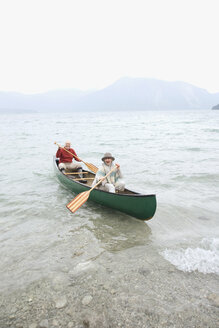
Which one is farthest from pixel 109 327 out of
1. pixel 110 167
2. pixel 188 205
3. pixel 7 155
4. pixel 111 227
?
pixel 7 155

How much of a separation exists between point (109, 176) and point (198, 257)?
3.51 metres

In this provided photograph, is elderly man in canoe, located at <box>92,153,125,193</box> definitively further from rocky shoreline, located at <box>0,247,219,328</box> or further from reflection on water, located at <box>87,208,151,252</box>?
rocky shoreline, located at <box>0,247,219,328</box>

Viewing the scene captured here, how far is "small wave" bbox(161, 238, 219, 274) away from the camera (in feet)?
14.4

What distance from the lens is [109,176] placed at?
24.1 feet

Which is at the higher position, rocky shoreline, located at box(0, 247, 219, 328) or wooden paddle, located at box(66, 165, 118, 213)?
wooden paddle, located at box(66, 165, 118, 213)

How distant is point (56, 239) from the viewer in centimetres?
578

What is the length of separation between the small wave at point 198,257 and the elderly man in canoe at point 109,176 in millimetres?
2606

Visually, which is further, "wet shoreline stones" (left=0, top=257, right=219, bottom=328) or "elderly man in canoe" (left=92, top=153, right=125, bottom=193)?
"elderly man in canoe" (left=92, top=153, right=125, bottom=193)

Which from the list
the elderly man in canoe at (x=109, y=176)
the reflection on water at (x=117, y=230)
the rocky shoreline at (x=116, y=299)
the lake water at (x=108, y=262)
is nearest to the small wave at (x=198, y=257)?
the lake water at (x=108, y=262)

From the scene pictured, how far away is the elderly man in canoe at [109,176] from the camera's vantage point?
23.4 feet

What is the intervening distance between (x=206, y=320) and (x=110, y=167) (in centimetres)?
480

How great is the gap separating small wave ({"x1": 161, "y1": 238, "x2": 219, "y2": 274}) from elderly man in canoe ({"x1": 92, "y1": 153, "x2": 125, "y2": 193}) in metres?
2.61

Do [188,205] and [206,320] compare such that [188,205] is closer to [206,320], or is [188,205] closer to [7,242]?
[206,320]

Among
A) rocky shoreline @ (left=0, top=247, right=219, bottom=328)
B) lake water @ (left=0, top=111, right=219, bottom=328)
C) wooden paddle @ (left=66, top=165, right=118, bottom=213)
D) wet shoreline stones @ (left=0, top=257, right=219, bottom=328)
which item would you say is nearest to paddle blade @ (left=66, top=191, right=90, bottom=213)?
wooden paddle @ (left=66, top=165, right=118, bottom=213)
